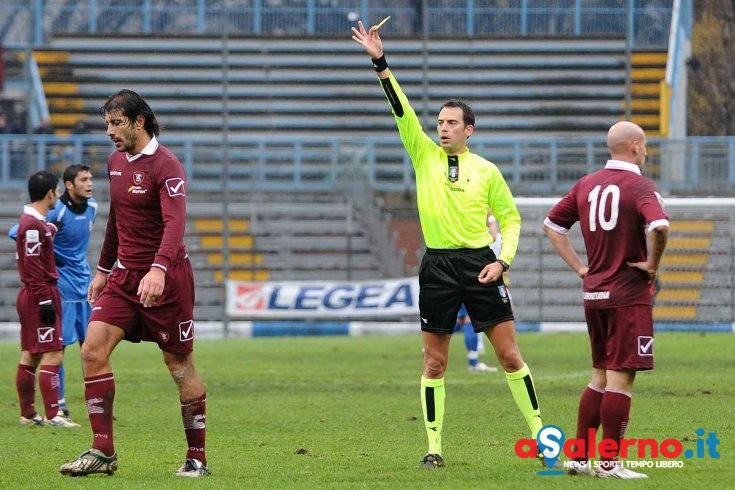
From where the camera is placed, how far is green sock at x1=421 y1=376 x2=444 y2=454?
8805mm

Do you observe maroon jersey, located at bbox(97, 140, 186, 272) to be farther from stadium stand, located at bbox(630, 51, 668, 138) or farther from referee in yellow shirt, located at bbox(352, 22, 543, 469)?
stadium stand, located at bbox(630, 51, 668, 138)

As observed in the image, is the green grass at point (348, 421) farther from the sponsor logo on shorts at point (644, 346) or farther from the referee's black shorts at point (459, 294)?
the referee's black shorts at point (459, 294)

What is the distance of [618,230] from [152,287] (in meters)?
2.56

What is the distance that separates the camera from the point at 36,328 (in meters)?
12.0

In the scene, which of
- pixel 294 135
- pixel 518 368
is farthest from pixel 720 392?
pixel 294 135

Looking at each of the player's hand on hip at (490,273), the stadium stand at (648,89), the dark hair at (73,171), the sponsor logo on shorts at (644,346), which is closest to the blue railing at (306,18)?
the stadium stand at (648,89)

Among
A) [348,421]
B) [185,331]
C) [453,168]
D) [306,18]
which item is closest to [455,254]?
[453,168]

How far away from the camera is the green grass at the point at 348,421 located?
8305 millimetres

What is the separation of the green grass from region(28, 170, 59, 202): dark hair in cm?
188

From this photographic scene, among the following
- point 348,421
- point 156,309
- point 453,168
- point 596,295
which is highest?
point 453,168

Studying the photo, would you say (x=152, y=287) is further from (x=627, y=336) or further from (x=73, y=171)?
(x=73, y=171)

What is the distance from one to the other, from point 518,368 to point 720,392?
531 cm

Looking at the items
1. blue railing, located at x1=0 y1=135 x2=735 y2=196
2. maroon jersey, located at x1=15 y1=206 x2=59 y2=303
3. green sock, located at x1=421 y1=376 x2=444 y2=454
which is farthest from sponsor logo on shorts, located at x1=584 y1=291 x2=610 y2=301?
blue railing, located at x1=0 y1=135 x2=735 y2=196

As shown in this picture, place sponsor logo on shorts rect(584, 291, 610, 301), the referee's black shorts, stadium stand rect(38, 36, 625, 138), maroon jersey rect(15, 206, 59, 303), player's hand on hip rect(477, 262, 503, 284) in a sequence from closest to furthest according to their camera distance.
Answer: sponsor logo on shorts rect(584, 291, 610, 301) < player's hand on hip rect(477, 262, 503, 284) < the referee's black shorts < maroon jersey rect(15, 206, 59, 303) < stadium stand rect(38, 36, 625, 138)
